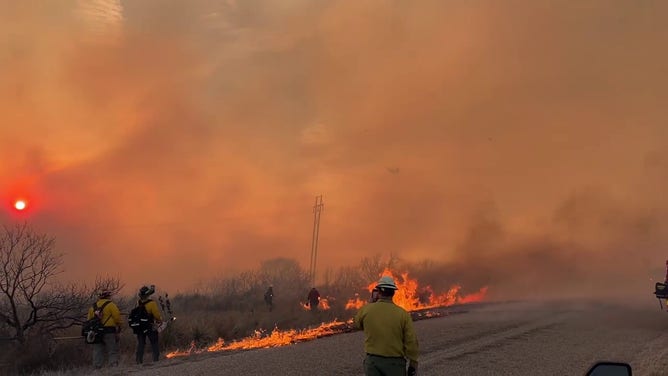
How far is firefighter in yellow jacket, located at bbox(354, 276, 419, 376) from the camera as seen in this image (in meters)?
5.93

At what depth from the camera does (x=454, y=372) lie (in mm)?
11633

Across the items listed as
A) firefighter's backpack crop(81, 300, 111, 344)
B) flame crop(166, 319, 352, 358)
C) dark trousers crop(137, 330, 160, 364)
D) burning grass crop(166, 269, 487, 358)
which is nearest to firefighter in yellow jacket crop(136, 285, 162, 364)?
dark trousers crop(137, 330, 160, 364)

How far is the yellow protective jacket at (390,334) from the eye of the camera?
5938 millimetres

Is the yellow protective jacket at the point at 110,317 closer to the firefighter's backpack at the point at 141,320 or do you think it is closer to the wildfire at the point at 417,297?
the firefighter's backpack at the point at 141,320

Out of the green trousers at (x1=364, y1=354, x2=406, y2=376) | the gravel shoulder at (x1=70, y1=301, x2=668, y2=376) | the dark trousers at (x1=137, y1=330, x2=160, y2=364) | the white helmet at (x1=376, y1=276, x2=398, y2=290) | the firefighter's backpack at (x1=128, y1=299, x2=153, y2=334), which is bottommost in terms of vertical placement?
the gravel shoulder at (x1=70, y1=301, x2=668, y2=376)

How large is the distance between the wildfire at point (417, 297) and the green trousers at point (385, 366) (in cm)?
2786

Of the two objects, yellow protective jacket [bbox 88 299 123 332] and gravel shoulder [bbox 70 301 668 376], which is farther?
yellow protective jacket [bbox 88 299 123 332]

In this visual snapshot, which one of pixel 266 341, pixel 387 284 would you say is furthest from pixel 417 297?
pixel 387 284

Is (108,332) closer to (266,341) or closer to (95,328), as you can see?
(95,328)

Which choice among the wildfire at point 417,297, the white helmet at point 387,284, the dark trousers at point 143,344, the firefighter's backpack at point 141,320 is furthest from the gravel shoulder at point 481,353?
the wildfire at point 417,297

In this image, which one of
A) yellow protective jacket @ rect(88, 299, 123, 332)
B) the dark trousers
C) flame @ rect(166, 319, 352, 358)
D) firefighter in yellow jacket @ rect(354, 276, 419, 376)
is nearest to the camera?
firefighter in yellow jacket @ rect(354, 276, 419, 376)

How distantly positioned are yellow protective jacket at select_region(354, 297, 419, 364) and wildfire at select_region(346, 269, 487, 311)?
27932 millimetres

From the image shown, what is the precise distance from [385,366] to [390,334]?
0.37 meters

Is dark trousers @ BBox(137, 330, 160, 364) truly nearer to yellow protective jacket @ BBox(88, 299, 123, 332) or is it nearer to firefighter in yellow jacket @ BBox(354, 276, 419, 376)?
yellow protective jacket @ BBox(88, 299, 123, 332)
